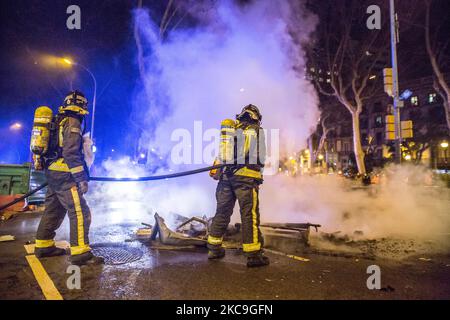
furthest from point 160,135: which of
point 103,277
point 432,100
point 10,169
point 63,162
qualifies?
point 432,100

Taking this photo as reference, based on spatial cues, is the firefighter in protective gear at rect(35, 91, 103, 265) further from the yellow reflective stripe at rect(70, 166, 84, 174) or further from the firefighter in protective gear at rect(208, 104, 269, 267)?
the firefighter in protective gear at rect(208, 104, 269, 267)

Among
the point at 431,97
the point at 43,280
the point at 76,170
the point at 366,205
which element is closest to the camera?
the point at 43,280

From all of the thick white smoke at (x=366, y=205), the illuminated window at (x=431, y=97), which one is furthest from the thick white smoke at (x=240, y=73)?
the illuminated window at (x=431, y=97)

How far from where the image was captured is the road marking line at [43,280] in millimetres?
2740

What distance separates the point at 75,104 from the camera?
394 cm

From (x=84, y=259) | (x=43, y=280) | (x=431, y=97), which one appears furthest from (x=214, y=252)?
(x=431, y=97)

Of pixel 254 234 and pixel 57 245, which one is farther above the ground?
pixel 254 234

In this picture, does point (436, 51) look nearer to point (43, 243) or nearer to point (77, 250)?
point (77, 250)

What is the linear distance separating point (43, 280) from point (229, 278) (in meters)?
1.96

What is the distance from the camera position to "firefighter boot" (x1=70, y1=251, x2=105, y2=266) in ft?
11.7

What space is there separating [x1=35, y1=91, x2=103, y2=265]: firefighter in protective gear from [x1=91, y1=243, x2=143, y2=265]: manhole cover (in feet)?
0.86

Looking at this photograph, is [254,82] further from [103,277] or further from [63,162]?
[103,277]

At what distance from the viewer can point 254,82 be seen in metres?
8.05

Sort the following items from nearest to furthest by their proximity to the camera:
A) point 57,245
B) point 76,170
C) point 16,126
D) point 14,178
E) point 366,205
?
1. point 76,170
2. point 57,245
3. point 14,178
4. point 366,205
5. point 16,126
